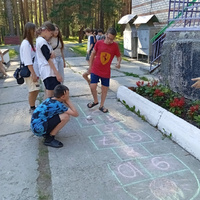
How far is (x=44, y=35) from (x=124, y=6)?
25.2 metres

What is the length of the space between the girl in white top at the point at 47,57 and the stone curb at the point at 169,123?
162cm

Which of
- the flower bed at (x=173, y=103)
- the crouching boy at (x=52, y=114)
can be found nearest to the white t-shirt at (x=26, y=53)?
the crouching boy at (x=52, y=114)

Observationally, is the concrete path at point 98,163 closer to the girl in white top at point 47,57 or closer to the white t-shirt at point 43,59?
the girl in white top at point 47,57

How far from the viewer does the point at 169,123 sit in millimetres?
3486

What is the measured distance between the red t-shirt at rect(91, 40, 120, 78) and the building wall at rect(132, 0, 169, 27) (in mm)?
7235

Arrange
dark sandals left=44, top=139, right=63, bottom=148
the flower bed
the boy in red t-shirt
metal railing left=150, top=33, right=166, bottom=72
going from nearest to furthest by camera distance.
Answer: dark sandals left=44, top=139, right=63, bottom=148 < the flower bed < the boy in red t-shirt < metal railing left=150, top=33, right=166, bottom=72

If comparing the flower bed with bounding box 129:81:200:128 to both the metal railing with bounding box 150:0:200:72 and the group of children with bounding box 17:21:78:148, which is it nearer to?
the metal railing with bounding box 150:0:200:72

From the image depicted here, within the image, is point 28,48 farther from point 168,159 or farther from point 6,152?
point 168,159

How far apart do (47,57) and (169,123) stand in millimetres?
2151

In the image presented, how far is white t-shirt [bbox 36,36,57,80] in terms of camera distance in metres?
3.56

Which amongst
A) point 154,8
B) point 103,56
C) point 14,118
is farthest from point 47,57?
point 154,8

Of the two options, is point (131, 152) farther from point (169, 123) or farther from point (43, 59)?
point (43, 59)

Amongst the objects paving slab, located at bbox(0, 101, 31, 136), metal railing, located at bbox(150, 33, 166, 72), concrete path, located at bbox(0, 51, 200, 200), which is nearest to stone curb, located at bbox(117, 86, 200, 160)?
concrete path, located at bbox(0, 51, 200, 200)

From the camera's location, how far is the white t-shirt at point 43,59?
3562 mm
